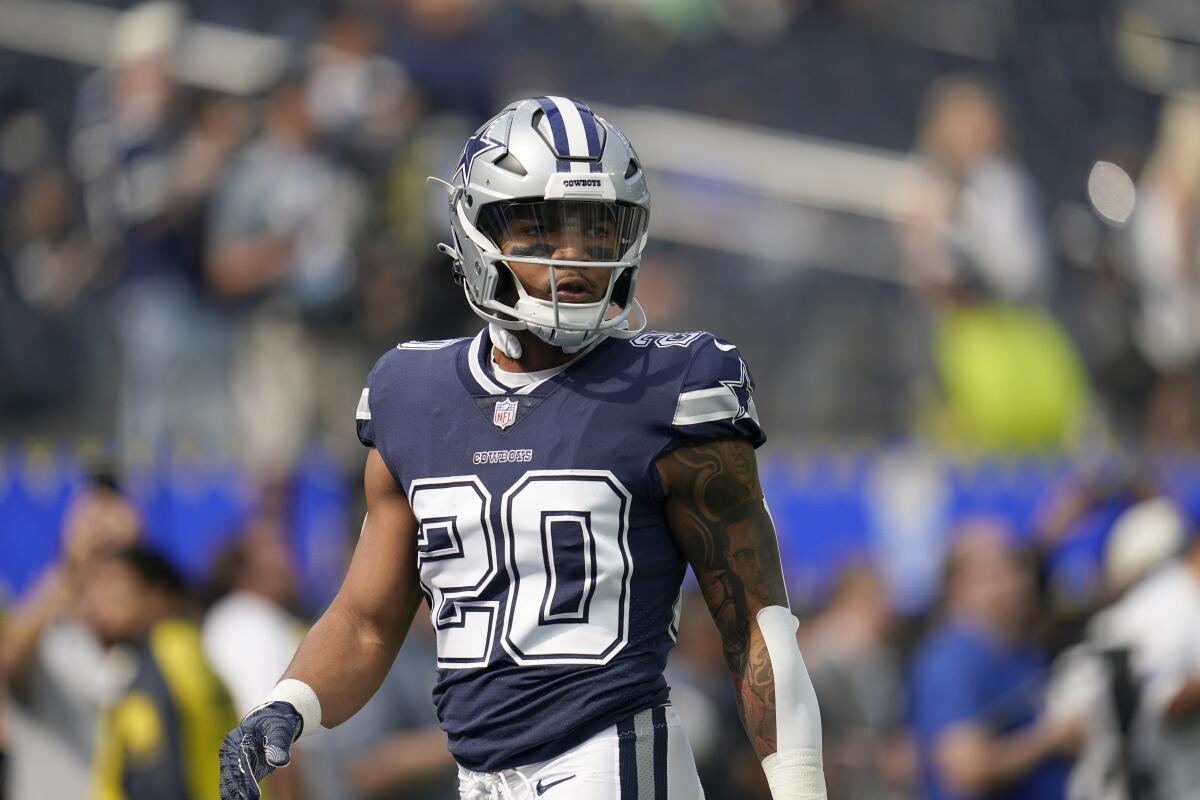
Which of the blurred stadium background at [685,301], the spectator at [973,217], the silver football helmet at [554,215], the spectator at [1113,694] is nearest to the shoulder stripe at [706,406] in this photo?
the silver football helmet at [554,215]

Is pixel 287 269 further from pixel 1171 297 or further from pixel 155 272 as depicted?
pixel 1171 297

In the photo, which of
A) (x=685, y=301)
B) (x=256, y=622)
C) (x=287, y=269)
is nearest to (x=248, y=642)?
(x=256, y=622)

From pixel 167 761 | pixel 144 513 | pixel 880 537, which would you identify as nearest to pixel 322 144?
pixel 144 513

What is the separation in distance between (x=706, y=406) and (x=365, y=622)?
883 millimetres

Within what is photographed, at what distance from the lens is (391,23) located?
10.5 meters

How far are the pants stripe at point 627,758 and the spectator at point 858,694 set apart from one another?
4.52m

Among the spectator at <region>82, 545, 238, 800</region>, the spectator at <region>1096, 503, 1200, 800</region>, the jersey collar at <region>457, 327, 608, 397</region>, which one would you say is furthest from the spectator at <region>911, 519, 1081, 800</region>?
the jersey collar at <region>457, 327, 608, 397</region>

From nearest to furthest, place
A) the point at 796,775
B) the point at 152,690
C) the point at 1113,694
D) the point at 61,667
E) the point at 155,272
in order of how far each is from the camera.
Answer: the point at 796,775
the point at 152,690
the point at 61,667
the point at 1113,694
the point at 155,272

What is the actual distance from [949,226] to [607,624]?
24.9ft

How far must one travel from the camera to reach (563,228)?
11.4 feet

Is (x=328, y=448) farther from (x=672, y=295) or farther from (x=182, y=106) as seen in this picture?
(x=672, y=295)

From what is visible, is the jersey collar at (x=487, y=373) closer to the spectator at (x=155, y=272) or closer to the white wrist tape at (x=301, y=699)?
the white wrist tape at (x=301, y=699)

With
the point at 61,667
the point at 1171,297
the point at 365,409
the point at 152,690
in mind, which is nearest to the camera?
the point at 365,409

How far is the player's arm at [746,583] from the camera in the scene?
130 inches
